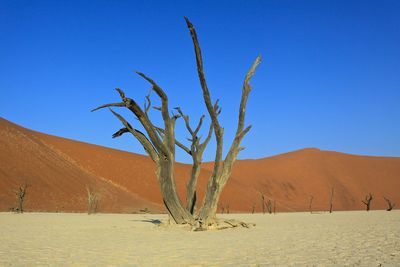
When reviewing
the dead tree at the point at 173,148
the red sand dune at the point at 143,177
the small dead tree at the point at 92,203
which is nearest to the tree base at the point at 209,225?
the dead tree at the point at 173,148

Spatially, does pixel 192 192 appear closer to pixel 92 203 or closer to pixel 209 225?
pixel 209 225

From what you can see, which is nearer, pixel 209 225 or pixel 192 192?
pixel 209 225

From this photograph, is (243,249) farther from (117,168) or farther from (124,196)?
(117,168)

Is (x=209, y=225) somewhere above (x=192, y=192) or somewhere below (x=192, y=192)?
below

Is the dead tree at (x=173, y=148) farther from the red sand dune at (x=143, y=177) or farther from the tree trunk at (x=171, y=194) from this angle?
the red sand dune at (x=143, y=177)

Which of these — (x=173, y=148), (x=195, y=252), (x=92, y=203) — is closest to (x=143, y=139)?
(x=173, y=148)

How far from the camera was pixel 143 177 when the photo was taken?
55.4m

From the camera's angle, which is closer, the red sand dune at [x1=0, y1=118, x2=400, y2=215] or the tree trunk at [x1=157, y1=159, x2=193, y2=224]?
the tree trunk at [x1=157, y1=159, x2=193, y2=224]

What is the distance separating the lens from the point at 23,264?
6996 mm

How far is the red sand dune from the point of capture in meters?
38.9

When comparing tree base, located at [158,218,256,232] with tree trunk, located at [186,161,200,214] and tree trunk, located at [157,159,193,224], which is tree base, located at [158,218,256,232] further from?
tree trunk, located at [186,161,200,214]

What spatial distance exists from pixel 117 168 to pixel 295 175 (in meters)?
33.5

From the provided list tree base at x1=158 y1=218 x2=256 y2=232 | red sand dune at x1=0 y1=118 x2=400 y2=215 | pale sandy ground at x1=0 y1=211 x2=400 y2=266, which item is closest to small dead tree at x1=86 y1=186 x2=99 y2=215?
red sand dune at x1=0 y1=118 x2=400 y2=215

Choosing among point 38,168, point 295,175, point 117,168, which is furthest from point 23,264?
point 295,175
